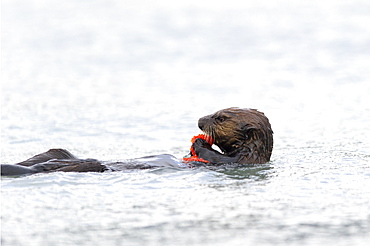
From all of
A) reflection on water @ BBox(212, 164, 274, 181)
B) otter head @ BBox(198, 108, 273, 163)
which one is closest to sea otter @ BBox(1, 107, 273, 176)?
otter head @ BBox(198, 108, 273, 163)

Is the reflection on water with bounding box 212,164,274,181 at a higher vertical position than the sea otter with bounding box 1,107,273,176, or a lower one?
lower

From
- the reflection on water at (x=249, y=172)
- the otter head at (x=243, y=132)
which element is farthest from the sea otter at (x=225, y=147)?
the reflection on water at (x=249, y=172)

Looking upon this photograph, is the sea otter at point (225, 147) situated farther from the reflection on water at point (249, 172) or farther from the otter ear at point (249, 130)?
the reflection on water at point (249, 172)

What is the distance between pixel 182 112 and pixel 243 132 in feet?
15.3

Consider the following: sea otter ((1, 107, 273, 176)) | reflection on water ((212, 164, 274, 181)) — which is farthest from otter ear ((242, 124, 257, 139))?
reflection on water ((212, 164, 274, 181))

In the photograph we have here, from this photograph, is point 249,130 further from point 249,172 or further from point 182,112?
point 182,112

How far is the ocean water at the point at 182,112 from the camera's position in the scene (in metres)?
4.45

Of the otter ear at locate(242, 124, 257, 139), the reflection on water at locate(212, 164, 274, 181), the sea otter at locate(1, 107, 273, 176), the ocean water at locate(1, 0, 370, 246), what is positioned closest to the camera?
the ocean water at locate(1, 0, 370, 246)

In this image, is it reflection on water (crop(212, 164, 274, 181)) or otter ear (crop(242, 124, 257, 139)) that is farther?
otter ear (crop(242, 124, 257, 139))

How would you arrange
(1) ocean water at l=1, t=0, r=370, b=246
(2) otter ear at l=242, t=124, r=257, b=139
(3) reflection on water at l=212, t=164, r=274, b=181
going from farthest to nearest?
(2) otter ear at l=242, t=124, r=257, b=139 → (3) reflection on water at l=212, t=164, r=274, b=181 → (1) ocean water at l=1, t=0, r=370, b=246

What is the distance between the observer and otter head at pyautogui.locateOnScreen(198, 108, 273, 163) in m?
6.50

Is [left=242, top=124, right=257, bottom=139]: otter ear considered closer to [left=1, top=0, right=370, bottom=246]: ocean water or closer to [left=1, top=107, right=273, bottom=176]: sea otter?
[left=1, top=107, right=273, bottom=176]: sea otter

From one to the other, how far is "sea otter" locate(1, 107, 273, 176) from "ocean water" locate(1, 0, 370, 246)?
0.21 m

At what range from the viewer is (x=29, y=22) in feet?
68.9
